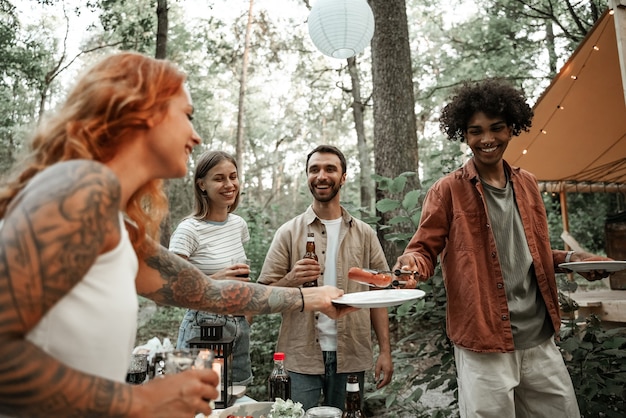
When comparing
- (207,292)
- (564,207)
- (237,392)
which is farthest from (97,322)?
(564,207)

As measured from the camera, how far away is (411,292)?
5.96 ft

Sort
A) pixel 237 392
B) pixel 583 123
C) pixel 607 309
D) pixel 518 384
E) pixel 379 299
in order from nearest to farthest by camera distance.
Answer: pixel 379 299
pixel 518 384
pixel 237 392
pixel 607 309
pixel 583 123

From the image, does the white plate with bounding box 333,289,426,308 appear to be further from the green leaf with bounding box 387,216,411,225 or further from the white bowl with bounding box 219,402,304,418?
the green leaf with bounding box 387,216,411,225

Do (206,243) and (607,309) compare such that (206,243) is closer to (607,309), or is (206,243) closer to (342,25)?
(342,25)

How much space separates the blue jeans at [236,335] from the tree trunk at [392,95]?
198 centimetres

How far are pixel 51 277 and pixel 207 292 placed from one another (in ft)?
2.48

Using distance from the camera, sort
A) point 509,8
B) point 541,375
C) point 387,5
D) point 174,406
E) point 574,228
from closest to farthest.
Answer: point 174,406 → point 541,375 → point 387,5 → point 509,8 → point 574,228

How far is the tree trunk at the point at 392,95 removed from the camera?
14.6 feet

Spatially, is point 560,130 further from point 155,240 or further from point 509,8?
point 155,240

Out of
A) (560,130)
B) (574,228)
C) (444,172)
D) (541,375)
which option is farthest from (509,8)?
(541,375)

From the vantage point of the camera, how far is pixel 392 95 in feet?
15.1

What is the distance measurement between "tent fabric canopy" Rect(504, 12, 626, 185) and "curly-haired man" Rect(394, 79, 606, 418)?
3478 millimetres

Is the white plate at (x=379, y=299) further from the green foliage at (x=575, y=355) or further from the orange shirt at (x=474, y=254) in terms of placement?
the green foliage at (x=575, y=355)

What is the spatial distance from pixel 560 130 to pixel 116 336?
21.4 feet
